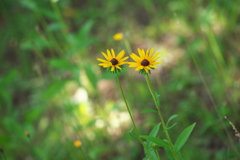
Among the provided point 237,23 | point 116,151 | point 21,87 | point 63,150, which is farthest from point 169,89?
point 21,87

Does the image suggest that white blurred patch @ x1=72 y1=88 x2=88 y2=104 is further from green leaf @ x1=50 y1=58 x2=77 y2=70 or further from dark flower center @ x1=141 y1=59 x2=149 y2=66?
dark flower center @ x1=141 y1=59 x2=149 y2=66

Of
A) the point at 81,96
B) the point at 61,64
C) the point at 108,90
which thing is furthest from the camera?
the point at 108,90

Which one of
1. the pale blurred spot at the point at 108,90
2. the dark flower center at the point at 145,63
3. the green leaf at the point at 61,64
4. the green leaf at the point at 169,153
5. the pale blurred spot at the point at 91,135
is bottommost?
the green leaf at the point at 169,153

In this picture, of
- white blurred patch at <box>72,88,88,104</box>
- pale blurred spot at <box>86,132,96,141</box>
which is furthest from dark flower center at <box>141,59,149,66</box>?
white blurred patch at <box>72,88,88,104</box>

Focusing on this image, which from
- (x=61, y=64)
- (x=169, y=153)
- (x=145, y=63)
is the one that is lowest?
(x=169, y=153)

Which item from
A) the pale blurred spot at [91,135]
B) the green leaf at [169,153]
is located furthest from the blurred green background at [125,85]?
the green leaf at [169,153]

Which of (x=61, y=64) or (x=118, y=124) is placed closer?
(x=61, y=64)

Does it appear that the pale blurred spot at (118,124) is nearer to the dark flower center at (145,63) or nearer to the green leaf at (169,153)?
the green leaf at (169,153)

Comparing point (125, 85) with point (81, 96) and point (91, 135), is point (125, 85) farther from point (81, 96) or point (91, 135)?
point (91, 135)

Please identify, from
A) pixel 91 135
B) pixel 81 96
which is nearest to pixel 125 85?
pixel 81 96
